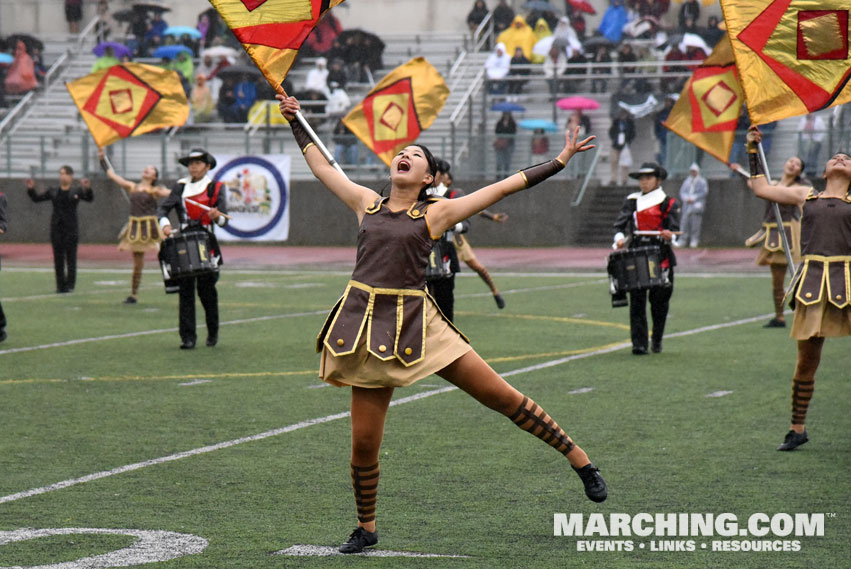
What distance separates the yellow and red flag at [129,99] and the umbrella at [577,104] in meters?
16.4

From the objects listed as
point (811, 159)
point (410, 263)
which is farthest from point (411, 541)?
point (811, 159)

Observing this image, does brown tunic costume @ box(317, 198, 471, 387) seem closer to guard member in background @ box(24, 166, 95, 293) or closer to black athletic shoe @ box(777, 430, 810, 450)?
black athletic shoe @ box(777, 430, 810, 450)

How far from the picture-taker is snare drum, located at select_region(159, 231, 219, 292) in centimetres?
1339

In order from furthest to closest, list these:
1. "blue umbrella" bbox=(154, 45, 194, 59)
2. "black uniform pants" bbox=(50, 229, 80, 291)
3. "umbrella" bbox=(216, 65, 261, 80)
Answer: "blue umbrella" bbox=(154, 45, 194, 59)
"umbrella" bbox=(216, 65, 261, 80)
"black uniform pants" bbox=(50, 229, 80, 291)

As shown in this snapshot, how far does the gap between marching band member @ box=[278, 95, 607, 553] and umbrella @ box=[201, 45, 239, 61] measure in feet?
104

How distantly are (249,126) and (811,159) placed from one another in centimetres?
1405

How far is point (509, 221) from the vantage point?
1313 inches

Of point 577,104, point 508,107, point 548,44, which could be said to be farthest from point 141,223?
point 548,44

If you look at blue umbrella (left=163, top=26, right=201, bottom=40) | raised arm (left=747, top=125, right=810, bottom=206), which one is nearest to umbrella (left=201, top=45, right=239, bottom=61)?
blue umbrella (left=163, top=26, right=201, bottom=40)

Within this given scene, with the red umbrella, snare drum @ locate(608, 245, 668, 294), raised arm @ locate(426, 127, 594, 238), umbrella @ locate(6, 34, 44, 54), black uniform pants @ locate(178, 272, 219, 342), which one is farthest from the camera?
umbrella @ locate(6, 34, 44, 54)

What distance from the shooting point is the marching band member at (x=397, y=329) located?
6023 millimetres

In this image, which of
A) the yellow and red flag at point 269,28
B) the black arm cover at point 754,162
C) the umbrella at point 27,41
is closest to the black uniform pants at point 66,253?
the yellow and red flag at point 269,28

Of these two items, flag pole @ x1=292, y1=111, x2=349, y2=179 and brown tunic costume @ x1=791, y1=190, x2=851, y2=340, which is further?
brown tunic costume @ x1=791, y1=190, x2=851, y2=340

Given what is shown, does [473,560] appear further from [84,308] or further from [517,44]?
[517,44]
